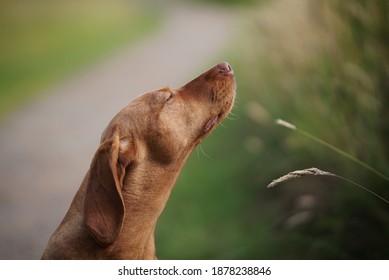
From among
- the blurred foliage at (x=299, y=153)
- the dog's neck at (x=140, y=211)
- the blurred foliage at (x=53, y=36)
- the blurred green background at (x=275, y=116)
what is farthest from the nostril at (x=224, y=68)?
the blurred foliage at (x=53, y=36)

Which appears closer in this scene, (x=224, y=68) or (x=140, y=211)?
(x=140, y=211)

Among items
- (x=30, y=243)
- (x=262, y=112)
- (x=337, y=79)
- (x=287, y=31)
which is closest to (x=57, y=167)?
(x=30, y=243)

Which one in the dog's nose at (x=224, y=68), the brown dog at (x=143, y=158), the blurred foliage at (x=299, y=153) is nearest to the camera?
the brown dog at (x=143, y=158)

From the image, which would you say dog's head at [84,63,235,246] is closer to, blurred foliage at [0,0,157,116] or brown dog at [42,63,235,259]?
brown dog at [42,63,235,259]

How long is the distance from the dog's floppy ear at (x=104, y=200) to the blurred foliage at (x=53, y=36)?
224 cm

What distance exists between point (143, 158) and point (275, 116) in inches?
89.7

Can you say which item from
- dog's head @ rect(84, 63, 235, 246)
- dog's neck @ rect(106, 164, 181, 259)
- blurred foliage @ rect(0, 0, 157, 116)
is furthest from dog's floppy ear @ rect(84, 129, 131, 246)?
blurred foliage @ rect(0, 0, 157, 116)

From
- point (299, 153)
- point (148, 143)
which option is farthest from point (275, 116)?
point (148, 143)

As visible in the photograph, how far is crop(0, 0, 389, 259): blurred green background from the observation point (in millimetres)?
3201

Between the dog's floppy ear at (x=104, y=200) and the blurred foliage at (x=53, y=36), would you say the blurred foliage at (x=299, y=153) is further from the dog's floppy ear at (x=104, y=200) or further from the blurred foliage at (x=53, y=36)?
the blurred foliage at (x=53, y=36)

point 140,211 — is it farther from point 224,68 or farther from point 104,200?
point 224,68

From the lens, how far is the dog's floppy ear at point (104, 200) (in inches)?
90.2

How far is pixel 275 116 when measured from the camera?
15.2 ft

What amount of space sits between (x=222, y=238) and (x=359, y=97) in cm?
135
